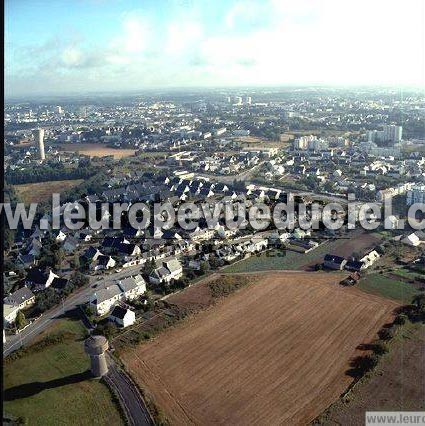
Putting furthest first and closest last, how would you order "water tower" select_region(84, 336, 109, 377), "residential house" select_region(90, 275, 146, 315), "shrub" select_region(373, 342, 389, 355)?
1. "residential house" select_region(90, 275, 146, 315)
2. "shrub" select_region(373, 342, 389, 355)
3. "water tower" select_region(84, 336, 109, 377)

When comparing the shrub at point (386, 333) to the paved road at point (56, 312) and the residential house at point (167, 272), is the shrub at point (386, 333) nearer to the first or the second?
the residential house at point (167, 272)

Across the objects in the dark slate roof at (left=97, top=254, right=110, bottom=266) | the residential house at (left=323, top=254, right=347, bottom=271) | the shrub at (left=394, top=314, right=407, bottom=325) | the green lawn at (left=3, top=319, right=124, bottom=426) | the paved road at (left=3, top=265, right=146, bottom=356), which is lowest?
the green lawn at (left=3, top=319, right=124, bottom=426)

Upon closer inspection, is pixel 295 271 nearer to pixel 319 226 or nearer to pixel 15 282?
pixel 319 226

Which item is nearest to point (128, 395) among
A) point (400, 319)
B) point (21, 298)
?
point (21, 298)

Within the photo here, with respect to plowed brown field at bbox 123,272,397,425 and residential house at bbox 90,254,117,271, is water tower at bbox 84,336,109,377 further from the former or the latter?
residential house at bbox 90,254,117,271

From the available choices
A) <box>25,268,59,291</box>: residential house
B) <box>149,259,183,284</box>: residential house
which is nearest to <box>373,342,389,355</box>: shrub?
<box>149,259,183,284</box>: residential house

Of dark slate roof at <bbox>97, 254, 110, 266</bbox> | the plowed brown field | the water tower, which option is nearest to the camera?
the plowed brown field

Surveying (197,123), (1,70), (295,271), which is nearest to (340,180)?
(295,271)

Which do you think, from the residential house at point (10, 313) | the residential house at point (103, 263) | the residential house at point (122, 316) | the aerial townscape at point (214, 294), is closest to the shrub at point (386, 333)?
the aerial townscape at point (214, 294)
